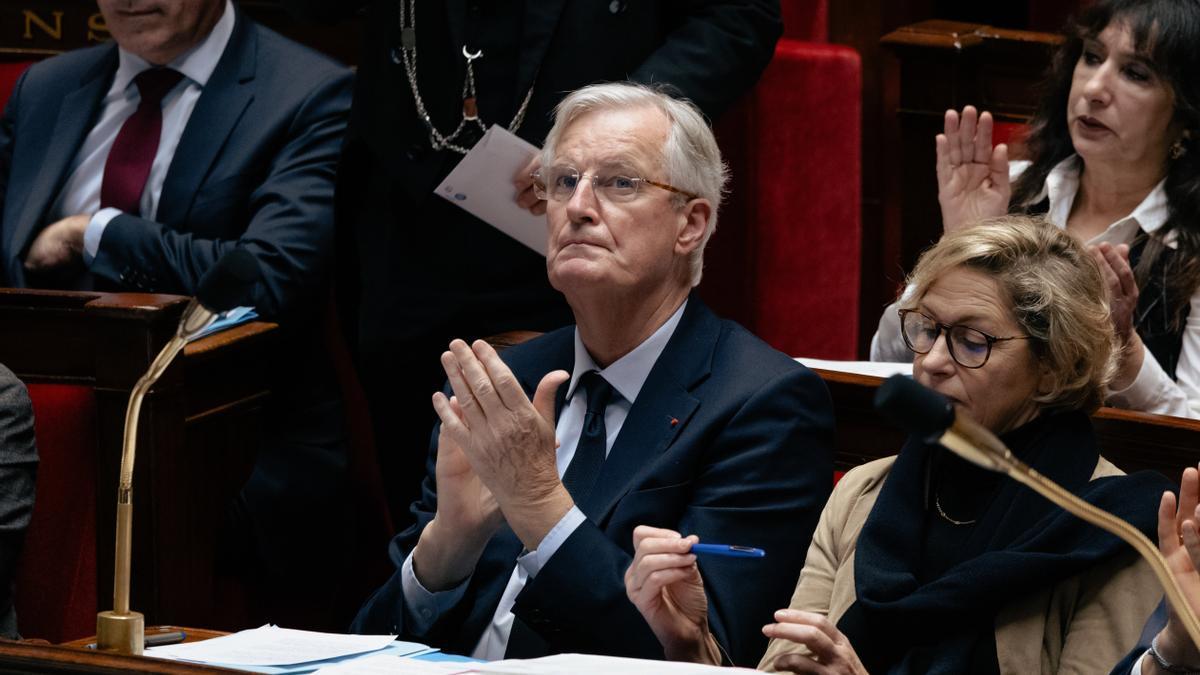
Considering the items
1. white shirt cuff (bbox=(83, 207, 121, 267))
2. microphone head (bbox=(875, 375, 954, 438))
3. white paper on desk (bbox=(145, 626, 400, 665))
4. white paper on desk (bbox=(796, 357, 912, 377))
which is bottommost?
white paper on desk (bbox=(145, 626, 400, 665))

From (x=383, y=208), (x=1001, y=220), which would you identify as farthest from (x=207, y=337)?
(x=1001, y=220)

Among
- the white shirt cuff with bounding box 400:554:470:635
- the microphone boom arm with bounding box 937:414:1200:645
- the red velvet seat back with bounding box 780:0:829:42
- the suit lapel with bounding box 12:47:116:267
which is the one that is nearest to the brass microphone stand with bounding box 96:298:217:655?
the white shirt cuff with bounding box 400:554:470:635

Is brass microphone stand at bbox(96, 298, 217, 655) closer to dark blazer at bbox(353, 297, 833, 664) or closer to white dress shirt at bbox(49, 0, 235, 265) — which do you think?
dark blazer at bbox(353, 297, 833, 664)

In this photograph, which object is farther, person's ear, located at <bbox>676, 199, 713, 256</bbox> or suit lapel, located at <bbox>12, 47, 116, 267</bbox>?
suit lapel, located at <bbox>12, 47, 116, 267</bbox>

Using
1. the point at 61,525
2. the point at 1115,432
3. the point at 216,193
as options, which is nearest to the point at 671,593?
the point at 1115,432

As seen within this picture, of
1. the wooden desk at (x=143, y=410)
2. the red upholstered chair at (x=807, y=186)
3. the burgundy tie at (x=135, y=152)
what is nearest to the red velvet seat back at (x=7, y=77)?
the burgundy tie at (x=135, y=152)

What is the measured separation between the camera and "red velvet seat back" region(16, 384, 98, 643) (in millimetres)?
2674

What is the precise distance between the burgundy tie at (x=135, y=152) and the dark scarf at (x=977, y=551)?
1.69m

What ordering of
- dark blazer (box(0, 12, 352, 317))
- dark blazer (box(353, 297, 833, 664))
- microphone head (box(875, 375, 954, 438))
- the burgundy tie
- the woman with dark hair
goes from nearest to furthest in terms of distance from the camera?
microphone head (box(875, 375, 954, 438))
dark blazer (box(353, 297, 833, 664))
the woman with dark hair
dark blazer (box(0, 12, 352, 317))
the burgundy tie

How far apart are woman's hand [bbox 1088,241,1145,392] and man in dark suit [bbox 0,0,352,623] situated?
137cm

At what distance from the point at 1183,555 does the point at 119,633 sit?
100 centimetres

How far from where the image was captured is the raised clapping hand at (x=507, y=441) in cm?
196

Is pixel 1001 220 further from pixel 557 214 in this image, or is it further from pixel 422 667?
pixel 422 667

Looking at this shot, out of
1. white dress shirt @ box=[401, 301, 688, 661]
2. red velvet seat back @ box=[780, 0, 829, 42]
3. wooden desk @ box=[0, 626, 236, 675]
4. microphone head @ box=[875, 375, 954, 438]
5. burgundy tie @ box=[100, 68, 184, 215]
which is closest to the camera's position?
microphone head @ box=[875, 375, 954, 438]
